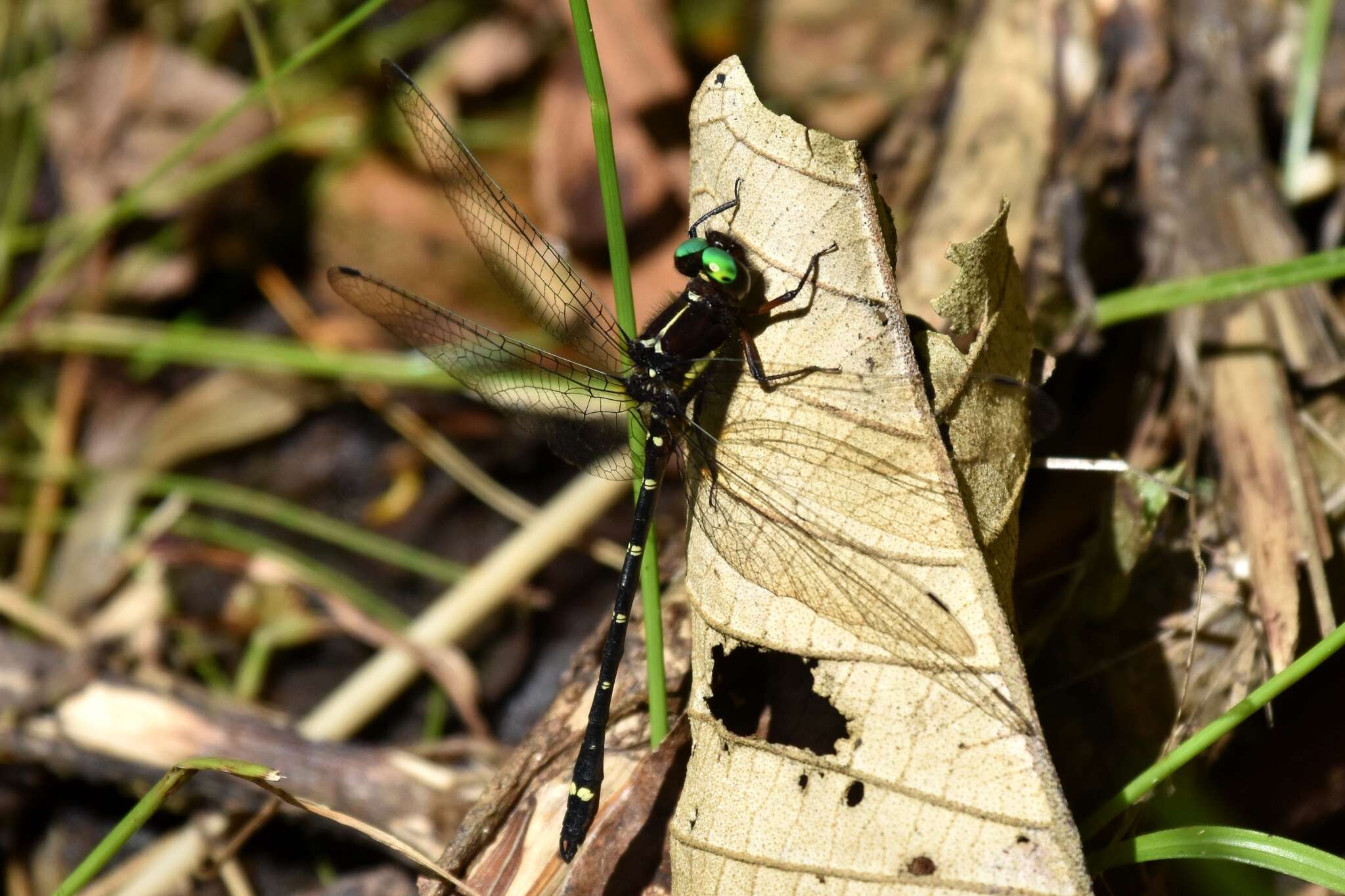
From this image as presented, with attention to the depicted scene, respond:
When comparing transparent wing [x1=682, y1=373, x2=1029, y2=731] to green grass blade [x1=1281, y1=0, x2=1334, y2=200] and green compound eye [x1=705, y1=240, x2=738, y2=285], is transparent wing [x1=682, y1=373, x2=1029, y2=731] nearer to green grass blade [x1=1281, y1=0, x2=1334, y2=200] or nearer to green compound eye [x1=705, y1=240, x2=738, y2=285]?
green compound eye [x1=705, y1=240, x2=738, y2=285]

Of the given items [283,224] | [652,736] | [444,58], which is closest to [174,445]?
[283,224]

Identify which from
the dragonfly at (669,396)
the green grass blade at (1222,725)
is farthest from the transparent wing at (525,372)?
the green grass blade at (1222,725)

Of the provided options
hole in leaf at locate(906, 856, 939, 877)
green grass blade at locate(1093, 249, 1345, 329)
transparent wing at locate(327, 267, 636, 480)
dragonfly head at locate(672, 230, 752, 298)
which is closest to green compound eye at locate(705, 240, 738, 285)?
dragonfly head at locate(672, 230, 752, 298)

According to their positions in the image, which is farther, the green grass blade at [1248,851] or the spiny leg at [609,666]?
the spiny leg at [609,666]

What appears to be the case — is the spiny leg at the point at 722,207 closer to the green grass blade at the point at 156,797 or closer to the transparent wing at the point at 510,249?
the transparent wing at the point at 510,249

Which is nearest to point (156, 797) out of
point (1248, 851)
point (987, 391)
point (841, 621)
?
point (841, 621)
